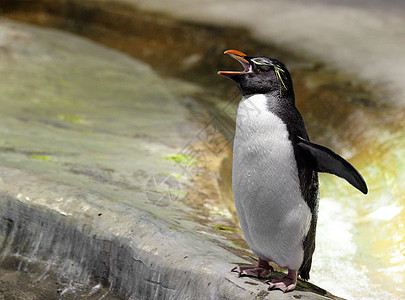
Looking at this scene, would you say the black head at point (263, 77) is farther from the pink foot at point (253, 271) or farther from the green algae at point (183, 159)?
the green algae at point (183, 159)

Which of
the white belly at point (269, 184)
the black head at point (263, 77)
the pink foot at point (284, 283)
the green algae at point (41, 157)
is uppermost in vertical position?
the black head at point (263, 77)

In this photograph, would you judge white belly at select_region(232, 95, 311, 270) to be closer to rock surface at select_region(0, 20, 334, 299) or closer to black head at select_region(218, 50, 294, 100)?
black head at select_region(218, 50, 294, 100)

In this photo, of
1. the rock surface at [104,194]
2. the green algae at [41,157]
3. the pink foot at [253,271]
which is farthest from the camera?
the green algae at [41,157]

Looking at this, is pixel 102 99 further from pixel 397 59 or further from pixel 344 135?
pixel 397 59

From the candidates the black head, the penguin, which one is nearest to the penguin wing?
the penguin

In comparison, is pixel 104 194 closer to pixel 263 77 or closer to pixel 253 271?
pixel 253 271

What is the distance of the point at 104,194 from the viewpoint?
2.82 metres

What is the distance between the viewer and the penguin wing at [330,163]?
6.02ft

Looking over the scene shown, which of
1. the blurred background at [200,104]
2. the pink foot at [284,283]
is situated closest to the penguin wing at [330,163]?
the pink foot at [284,283]

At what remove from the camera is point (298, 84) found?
5195 mm

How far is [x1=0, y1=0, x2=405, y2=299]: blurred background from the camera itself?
3203mm

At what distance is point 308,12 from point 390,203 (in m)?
3.60

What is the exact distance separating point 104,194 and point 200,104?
3112 mm

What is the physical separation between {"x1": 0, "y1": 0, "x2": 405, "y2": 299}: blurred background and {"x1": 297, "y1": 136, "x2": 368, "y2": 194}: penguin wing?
726 mm
